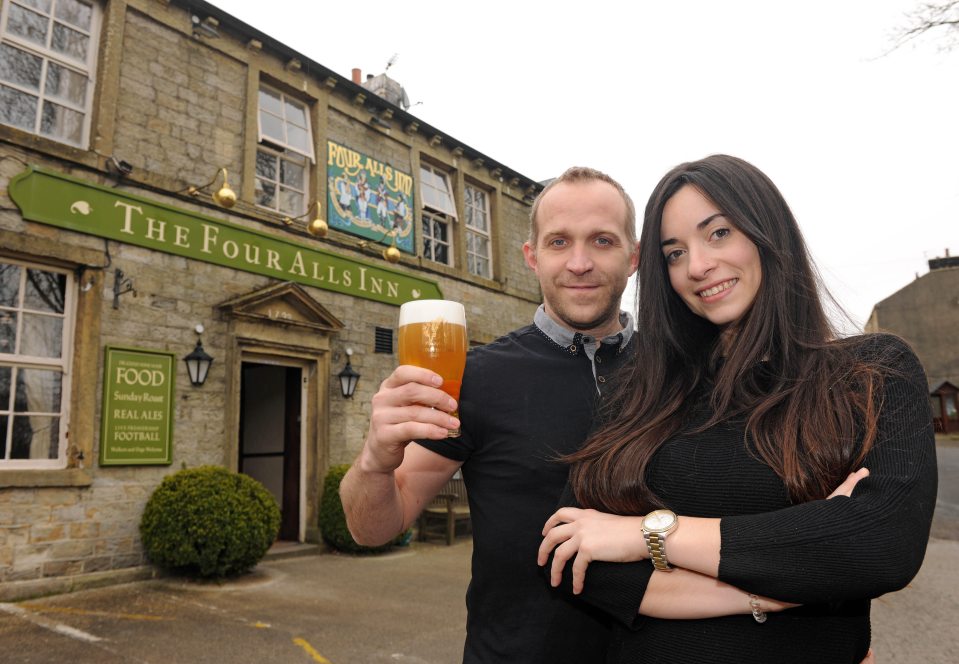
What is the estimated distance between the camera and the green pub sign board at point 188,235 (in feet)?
20.1

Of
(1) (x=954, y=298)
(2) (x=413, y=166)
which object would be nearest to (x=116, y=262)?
(2) (x=413, y=166)

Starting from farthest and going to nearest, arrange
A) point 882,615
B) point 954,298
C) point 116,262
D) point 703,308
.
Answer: point 954,298 → point 116,262 → point 882,615 → point 703,308

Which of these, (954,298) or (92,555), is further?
(954,298)

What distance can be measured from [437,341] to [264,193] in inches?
305

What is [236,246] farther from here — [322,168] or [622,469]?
[622,469]

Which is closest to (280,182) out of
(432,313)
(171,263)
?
(171,263)

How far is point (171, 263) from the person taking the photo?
701cm

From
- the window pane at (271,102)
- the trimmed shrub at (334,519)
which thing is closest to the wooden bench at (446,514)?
the trimmed shrub at (334,519)

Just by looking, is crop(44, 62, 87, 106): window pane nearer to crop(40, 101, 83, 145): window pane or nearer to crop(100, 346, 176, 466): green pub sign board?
crop(40, 101, 83, 145): window pane

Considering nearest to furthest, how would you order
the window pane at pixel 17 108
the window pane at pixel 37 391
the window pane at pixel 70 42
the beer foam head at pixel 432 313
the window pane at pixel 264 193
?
the beer foam head at pixel 432 313 → the window pane at pixel 37 391 → the window pane at pixel 17 108 → the window pane at pixel 70 42 → the window pane at pixel 264 193

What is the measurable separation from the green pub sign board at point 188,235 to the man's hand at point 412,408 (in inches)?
242

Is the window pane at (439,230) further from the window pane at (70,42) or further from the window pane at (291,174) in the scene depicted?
the window pane at (70,42)

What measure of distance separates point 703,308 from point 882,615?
539 centimetres

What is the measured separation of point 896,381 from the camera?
1233 mm
